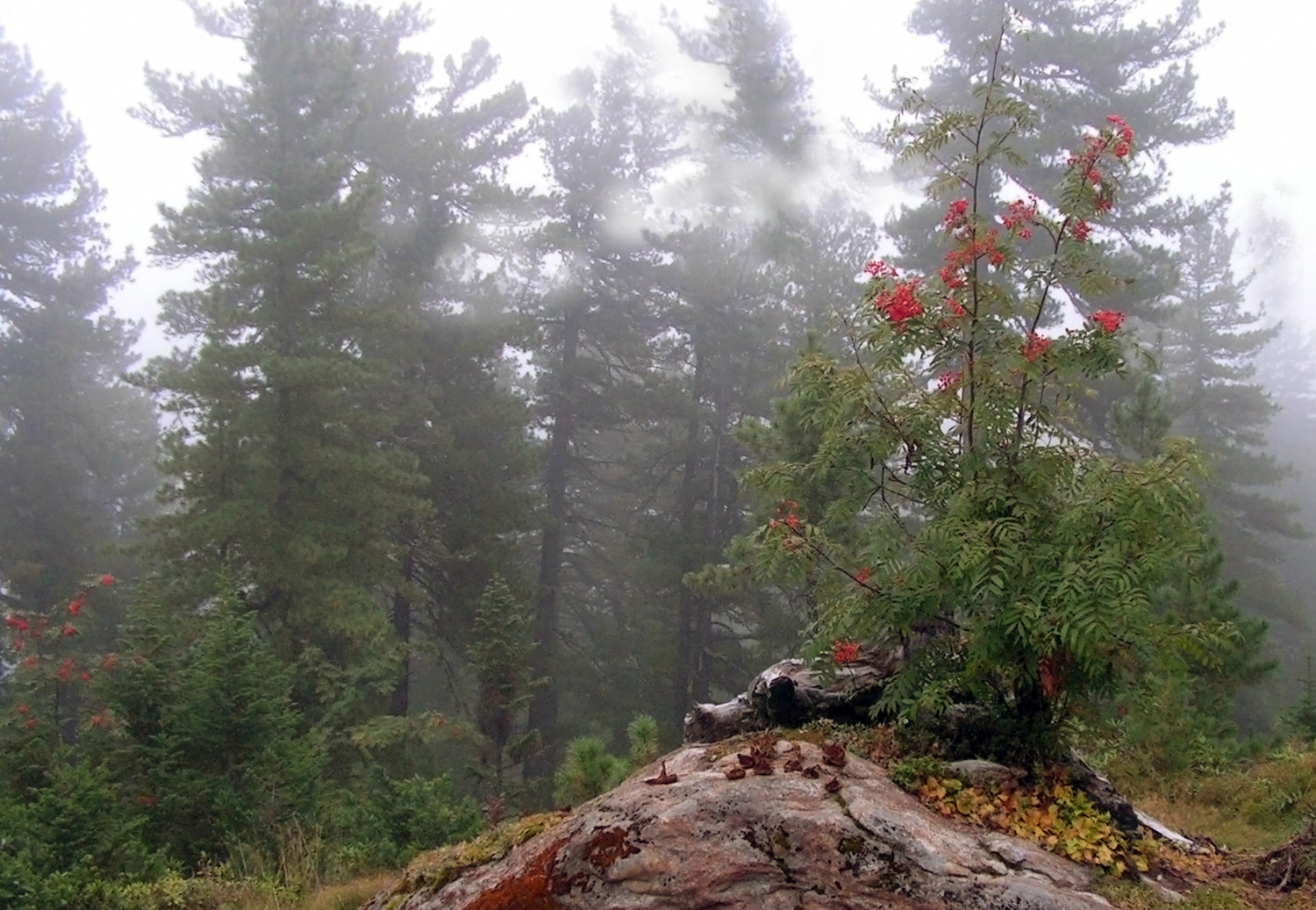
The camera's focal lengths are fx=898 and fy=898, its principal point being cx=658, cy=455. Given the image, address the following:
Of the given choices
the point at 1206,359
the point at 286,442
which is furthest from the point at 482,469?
the point at 1206,359

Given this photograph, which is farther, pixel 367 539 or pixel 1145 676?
pixel 367 539

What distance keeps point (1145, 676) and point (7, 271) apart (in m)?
27.1

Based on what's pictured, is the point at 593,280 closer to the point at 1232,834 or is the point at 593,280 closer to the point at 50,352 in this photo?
the point at 50,352

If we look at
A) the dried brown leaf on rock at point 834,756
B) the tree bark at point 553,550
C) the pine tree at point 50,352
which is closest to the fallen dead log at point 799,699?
the dried brown leaf on rock at point 834,756

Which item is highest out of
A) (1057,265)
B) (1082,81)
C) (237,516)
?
(1082,81)

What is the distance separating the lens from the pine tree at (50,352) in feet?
72.3

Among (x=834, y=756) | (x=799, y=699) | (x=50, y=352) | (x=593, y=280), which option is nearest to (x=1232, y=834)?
(x=799, y=699)

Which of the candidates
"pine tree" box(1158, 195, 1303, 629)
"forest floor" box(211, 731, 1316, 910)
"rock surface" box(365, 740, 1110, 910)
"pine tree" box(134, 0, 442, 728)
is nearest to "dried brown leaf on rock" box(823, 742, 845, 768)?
"rock surface" box(365, 740, 1110, 910)

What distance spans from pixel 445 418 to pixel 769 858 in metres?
16.1

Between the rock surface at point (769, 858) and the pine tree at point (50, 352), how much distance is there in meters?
21.5

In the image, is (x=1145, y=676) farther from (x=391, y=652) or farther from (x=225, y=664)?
(x=391, y=652)

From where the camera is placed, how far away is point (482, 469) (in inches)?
739

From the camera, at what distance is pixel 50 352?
907 inches

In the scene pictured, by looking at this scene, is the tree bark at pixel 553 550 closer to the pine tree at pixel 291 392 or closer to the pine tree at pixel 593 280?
the pine tree at pixel 593 280
